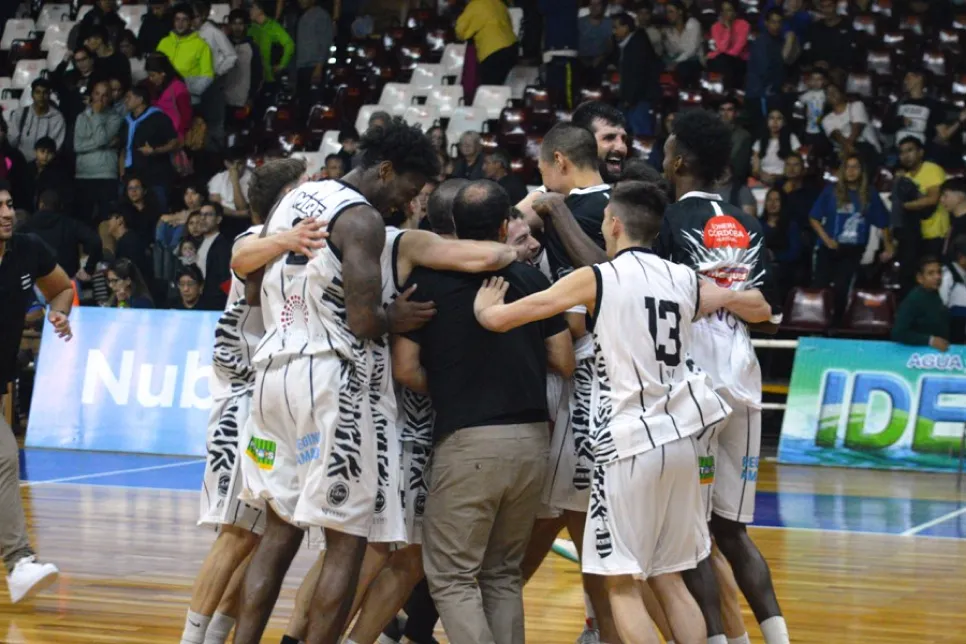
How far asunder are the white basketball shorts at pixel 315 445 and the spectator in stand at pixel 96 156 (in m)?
12.9

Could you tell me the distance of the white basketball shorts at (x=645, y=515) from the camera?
5.17 meters

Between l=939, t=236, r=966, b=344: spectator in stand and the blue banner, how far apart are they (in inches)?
269

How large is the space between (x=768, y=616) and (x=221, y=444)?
7.69 feet

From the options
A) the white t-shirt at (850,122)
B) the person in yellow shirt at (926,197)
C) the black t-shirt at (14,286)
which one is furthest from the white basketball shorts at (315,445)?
the white t-shirt at (850,122)

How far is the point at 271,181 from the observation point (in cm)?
611

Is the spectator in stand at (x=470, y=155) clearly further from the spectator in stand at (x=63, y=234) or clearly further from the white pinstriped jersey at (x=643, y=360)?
the white pinstriped jersey at (x=643, y=360)

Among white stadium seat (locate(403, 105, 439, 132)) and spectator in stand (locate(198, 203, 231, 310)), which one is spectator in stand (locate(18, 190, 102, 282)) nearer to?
spectator in stand (locate(198, 203, 231, 310))

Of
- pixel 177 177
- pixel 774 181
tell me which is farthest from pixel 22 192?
pixel 774 181

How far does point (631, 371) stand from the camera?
17.1ft

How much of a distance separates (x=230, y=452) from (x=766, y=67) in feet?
39.8

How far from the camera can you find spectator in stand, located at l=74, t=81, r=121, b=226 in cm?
1777

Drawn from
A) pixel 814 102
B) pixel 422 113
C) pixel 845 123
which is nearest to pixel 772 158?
pixel 845 123

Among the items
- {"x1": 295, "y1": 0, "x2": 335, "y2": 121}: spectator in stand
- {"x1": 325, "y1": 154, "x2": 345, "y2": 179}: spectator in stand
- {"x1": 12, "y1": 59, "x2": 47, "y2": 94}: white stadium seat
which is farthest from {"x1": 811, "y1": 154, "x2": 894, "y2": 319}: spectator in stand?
{"x1": 12, "y1": 59, "x2": 47, "y2": 94}: white stadium seat

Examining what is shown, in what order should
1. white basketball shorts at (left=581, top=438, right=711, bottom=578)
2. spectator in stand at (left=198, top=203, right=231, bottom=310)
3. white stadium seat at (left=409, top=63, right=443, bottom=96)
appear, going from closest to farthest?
1. white basketball shorts at (left=581, top=438, right=711, bottom=578)
2. spectator in stand at (left=198, top=203, right=231, bottom=310)
3. white stadium seat at (left=409, top=63, right=443, bottom=96)
